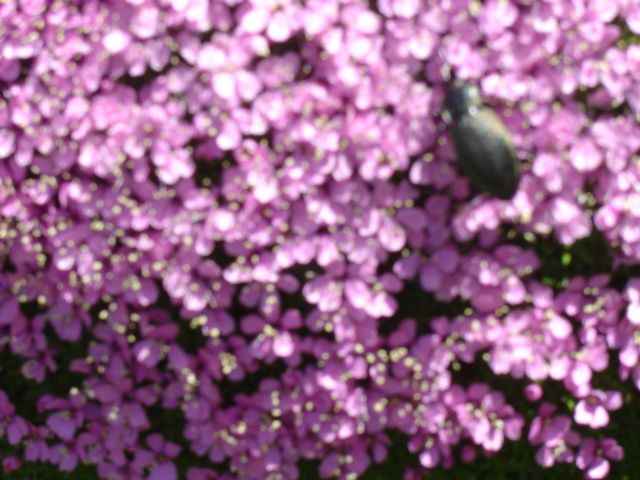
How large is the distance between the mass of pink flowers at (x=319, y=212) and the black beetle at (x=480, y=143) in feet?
0.19

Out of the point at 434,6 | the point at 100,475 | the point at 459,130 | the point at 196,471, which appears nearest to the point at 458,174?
the point at 459,130

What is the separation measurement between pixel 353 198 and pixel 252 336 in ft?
1.21

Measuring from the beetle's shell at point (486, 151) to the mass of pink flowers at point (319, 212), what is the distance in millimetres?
71

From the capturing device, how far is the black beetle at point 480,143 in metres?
1.93

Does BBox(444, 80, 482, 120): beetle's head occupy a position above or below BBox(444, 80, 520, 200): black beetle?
above

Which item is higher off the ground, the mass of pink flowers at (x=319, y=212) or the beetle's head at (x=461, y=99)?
the beetle's head at (x=461, y=99)

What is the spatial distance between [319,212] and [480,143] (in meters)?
0.31

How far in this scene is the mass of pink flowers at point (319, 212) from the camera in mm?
2025

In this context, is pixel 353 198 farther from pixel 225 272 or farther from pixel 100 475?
pixel 100 475

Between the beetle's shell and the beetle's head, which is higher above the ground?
the beetle's head

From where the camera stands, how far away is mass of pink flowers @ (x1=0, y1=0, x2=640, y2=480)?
6.64 ft

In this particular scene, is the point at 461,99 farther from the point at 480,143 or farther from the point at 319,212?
the point at 319,212

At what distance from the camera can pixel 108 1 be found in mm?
2121

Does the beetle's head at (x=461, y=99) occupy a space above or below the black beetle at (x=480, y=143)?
above
